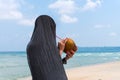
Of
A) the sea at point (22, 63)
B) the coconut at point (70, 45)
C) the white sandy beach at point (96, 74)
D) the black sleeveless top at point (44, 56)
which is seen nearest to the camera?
the black sleeveless top at point (44, 56)

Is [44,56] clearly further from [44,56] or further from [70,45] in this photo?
[70,45]

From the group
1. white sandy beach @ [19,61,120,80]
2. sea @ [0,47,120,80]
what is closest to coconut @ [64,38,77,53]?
sea @ [0,47,120,80]

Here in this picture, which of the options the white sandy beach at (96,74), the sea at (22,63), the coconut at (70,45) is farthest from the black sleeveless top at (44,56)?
the white sandy beach at (96,74)

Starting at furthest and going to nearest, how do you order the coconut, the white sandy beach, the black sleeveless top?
the white sandy beach → the coconut → the black sleeveless top

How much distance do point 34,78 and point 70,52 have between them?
371mm

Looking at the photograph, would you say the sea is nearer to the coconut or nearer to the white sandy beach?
the coconut

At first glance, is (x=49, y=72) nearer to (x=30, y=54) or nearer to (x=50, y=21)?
(x=30, y=54)

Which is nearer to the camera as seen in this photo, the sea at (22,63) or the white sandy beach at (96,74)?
the white sandy beach at (96,74)

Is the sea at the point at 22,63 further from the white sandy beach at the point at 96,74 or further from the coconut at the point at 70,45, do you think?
the white sandy beach at the point at 96,74

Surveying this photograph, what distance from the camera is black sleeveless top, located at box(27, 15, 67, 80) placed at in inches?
118

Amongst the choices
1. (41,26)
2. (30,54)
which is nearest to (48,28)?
(41,26)

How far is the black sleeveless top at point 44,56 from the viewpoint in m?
2.99

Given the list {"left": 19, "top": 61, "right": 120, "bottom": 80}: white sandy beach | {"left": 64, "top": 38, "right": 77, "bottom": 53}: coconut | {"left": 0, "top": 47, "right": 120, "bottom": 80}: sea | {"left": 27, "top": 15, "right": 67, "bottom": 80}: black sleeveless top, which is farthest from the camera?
{"left": 0, "top": 47, "right": 120, "bottom": 80}: sea

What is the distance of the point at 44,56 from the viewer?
9.83 feet
